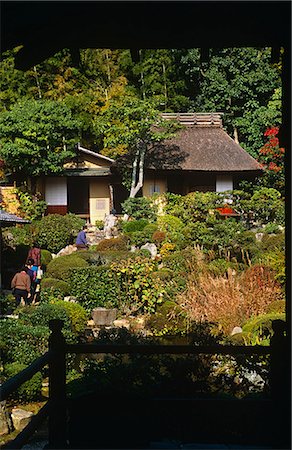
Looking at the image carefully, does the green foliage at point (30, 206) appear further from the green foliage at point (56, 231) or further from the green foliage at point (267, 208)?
the green foliage at point (267, 208)

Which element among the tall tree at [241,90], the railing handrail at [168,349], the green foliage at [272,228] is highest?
the tall tree at [241,90]

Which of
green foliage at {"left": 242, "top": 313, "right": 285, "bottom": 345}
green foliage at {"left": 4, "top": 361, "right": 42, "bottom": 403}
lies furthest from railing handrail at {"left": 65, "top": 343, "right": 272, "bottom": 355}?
green foliage at {"left": 4, "top": 361, "right": 42, "bottom": 403}

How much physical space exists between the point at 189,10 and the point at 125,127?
65.0 ft

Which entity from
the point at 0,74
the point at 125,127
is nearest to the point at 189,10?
the point at 125,127

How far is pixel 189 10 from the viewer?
2807 mm

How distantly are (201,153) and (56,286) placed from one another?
13366 mm

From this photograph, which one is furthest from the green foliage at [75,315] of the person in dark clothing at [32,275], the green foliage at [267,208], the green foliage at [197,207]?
the green foliage at [267,208]

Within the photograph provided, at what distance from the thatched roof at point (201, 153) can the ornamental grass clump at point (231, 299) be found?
Answer: 13.2m

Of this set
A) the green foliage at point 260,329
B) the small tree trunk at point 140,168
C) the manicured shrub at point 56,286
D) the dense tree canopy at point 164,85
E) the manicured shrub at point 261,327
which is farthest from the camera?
the dense tree canopy at point 164,85

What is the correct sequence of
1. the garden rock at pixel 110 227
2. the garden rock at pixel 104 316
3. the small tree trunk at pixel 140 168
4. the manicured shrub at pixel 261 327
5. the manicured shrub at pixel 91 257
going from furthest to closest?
1. the small tree trunk at pixel 140 168
2. the garden rock at pixel 110 227
3. the manicured shrub at pixel 91 257
4. the garden rock at pixel 104 316
5. the manicured shrub at pixel 261 327

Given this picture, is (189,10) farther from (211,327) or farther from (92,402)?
(211,327)

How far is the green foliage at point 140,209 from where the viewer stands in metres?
21.3

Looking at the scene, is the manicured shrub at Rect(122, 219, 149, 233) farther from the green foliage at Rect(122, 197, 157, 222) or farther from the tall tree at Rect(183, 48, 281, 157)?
the tall tree at Rect(183, 48, 281, 157)

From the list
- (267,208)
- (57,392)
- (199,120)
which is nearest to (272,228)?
(267,208)
